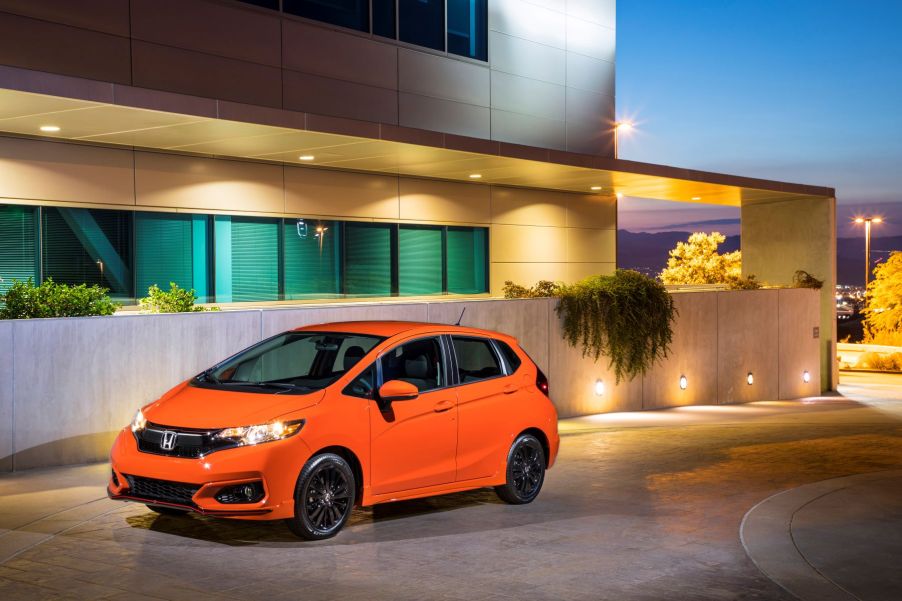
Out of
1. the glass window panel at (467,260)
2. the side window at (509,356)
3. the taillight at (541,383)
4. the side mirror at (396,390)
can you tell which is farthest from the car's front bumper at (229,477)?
the glass window panel at (467,260)

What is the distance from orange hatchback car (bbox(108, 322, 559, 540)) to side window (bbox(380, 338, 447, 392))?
0.01 m

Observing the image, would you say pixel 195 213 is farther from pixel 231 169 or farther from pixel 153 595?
pixel 153 595

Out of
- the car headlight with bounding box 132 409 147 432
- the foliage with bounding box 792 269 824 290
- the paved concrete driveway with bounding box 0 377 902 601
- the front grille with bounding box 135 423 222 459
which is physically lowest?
the paved concrete driveway with bounding box 0 377 902 601

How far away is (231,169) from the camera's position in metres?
18.8

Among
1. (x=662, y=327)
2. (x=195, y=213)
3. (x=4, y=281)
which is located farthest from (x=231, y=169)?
(x=662, y=327)

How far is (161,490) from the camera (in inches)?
335

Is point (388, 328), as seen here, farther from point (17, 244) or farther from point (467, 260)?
point (467, 260)

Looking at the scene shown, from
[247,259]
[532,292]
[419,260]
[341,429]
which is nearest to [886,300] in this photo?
[419,260]

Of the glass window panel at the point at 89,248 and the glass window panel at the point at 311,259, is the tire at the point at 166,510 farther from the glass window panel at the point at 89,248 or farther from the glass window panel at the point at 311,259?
the glass window panel at the point at 311,259

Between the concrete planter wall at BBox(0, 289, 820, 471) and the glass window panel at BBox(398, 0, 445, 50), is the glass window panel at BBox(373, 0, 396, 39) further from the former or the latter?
the concrete planter wall at BBox(0, 289, 820, 471)

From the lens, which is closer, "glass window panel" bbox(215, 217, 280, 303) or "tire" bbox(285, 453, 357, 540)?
"tire" bbox(285, 453, 357, 540)

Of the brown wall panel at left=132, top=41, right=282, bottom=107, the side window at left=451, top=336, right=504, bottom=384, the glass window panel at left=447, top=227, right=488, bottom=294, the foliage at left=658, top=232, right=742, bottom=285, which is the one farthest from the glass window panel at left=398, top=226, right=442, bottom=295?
the foliage at left=658, top=232, right=742, bottom=285

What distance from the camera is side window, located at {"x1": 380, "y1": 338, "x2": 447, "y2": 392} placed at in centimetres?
971

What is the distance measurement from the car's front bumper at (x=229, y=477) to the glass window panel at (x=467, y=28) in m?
15.9
